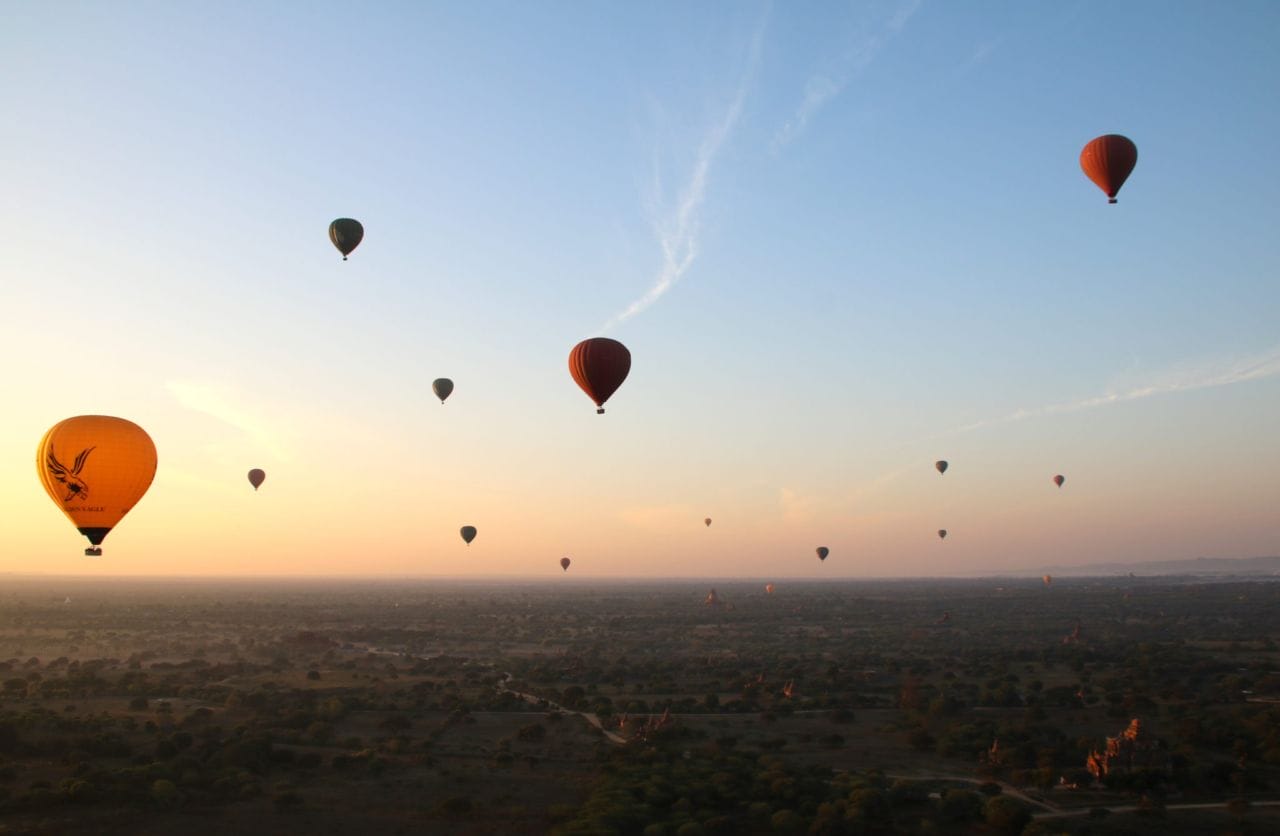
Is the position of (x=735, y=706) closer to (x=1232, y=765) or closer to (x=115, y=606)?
(x=1232, y=765)

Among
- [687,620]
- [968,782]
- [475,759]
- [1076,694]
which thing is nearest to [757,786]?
[968,782]

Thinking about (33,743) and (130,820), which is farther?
(33,743)

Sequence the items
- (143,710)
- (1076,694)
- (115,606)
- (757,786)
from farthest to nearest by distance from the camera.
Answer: (115,606) < (1076,694) < (143,710) < (757,786)

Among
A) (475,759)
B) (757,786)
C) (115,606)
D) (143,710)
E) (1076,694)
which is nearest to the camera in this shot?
(757,786)

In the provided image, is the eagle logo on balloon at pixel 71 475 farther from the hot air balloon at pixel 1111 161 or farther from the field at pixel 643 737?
the hot air balloon at pixel 1111 161

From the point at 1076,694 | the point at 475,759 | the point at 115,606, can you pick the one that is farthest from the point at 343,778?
the point at 115,606

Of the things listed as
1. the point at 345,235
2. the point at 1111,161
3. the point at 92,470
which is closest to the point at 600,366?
the point at 345,235
